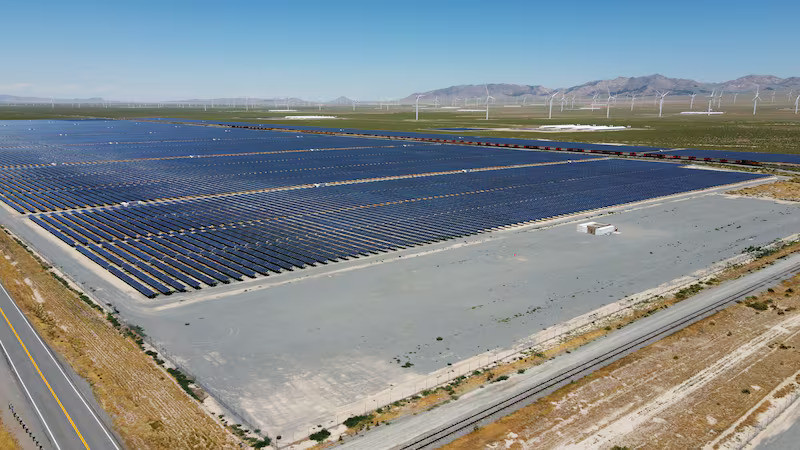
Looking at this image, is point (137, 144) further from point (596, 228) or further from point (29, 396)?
point (29, 396)

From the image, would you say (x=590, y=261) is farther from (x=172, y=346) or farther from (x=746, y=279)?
(x=172, y=346)

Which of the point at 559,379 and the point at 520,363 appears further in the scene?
the point at 520,363

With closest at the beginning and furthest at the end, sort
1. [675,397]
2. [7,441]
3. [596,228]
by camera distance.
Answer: [7,441], [675,397], [596,228]

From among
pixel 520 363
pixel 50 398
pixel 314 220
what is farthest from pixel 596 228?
pixel 50 398

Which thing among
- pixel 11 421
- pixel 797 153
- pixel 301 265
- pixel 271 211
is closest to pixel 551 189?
pixel 271 211

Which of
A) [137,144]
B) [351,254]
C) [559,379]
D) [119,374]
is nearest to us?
[559,379]

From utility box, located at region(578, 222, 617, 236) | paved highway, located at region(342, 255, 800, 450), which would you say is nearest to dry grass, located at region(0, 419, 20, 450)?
paved highway, located at region(342, 255, 800, 450)
